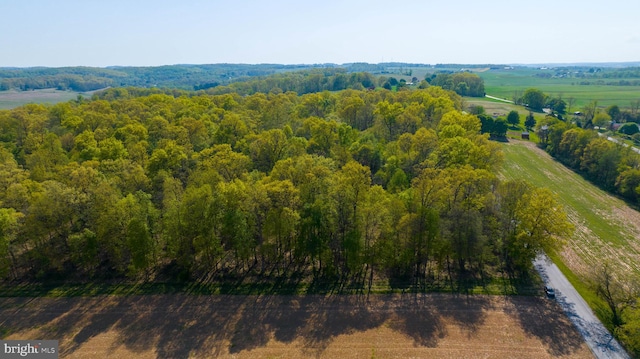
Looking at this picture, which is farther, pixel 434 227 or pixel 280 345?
pixel 434 227

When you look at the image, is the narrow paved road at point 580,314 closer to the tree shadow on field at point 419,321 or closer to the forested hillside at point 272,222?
the forested hillside at point 272,222

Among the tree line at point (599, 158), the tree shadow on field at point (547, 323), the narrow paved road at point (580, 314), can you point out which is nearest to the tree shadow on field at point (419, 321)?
the tree shadow on field at point (547, 323)

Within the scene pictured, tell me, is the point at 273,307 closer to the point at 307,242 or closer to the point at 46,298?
the point at 307,242

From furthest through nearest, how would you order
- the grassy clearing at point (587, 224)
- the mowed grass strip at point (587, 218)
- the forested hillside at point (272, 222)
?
the mowed grass strip at point (587, 218) → the grassy clearing at point (587, 224) → the forested hillside at point (272, 222)

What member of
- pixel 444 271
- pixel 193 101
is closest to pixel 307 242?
pixel 444 271

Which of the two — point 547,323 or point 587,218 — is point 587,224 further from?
point 547,323
